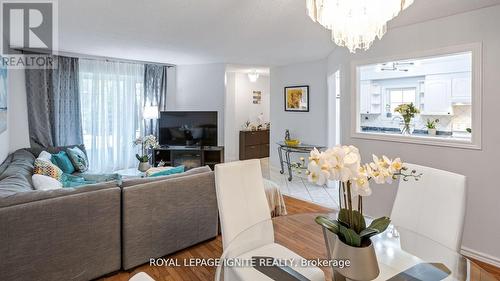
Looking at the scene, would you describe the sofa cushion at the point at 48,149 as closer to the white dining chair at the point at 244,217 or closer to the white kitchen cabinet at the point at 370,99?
the white dining chair at the point at 244,217

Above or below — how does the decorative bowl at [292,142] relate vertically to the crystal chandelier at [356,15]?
below

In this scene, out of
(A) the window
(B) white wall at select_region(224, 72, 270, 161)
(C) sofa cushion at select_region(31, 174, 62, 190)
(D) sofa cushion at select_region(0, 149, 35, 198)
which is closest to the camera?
(D) sofa cushion at select_region(0, 149, 35, 198)

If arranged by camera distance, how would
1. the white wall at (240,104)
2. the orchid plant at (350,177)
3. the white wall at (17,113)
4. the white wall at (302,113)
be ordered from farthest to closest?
the white wall at (240,104) < the white wall at (302,113) < the white wall at (17,113) < the orchid plant at (350,177)

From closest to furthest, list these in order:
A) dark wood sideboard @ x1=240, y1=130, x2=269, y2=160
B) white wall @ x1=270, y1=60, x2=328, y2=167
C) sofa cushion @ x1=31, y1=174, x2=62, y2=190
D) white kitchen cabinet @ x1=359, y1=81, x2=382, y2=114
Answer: sofa cushion @ x1=31, y1=174, x2=62, y2=190
white wall @ x1=270, y1=60, x2=328, y2=167
dark wood sideboard @ x1=240, y1=130, x2=269, y2=160
white kitchen cabinet @ x1=359, y1=81, x2=382, y2=114

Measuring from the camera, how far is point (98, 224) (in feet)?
7.08

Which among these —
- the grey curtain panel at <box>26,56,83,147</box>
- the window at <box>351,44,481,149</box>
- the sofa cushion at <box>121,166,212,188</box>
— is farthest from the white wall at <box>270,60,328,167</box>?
the grey curtain panel at <box>26,56,83,147</box>

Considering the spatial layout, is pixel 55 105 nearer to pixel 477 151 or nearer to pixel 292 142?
pixel 292 142

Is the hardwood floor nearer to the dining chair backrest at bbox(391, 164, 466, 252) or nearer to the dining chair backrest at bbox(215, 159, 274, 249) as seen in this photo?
the dining chair backrest at bbox(215, 159, 274, 249)

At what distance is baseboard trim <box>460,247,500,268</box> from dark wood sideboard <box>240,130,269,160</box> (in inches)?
201

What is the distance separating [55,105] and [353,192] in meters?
5.18

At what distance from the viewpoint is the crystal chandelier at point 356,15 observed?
167cm

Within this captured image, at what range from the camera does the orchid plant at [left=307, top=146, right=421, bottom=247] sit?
1121 millimetres

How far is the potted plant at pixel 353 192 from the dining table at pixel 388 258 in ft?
0.38

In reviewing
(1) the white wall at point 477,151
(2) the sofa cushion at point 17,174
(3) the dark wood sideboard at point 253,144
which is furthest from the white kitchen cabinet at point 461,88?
(2) the sofa cushion at point 17,174
